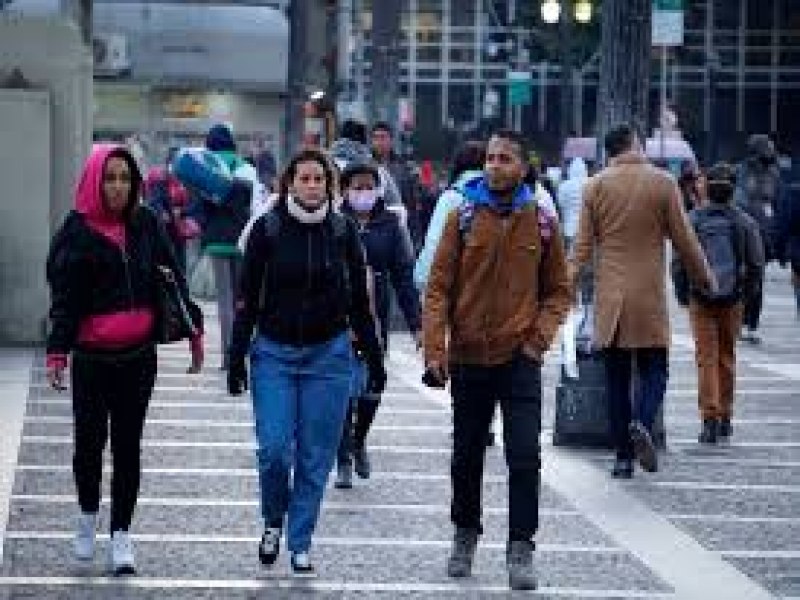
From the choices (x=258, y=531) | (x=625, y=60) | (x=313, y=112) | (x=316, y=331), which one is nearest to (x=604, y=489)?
(x=258, y=531)

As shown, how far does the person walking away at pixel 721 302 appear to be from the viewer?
620 inches

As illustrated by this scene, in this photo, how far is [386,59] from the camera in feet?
128

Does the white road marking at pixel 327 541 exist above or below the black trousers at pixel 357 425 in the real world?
below

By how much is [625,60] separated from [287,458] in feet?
25.7

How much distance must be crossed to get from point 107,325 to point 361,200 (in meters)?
2.72

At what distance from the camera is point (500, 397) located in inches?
418

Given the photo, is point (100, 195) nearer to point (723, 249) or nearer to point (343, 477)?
point (343, 477)

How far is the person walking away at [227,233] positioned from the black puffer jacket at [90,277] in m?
8.61

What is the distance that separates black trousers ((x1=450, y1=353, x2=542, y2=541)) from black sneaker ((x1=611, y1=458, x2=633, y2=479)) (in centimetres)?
343

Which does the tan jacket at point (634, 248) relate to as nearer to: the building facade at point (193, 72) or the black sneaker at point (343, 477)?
the black sneaker at point (343, 477)

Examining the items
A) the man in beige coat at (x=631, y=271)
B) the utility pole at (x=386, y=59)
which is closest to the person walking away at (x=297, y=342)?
the man in beige coat at (x=631, y=271)

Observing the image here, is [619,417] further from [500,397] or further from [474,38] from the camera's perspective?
[474,38]

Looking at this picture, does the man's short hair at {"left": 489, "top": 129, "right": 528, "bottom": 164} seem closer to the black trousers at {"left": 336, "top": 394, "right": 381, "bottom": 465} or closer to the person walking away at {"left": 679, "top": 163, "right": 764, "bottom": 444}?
the black trousers at {"left": 336, "top": 394, "right": 381, "bottom": 465}

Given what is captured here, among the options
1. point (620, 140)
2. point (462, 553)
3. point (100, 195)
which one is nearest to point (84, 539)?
point (100, 195)
